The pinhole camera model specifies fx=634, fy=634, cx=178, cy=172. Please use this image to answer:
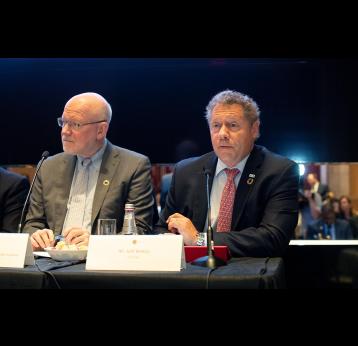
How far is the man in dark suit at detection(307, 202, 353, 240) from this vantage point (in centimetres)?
788

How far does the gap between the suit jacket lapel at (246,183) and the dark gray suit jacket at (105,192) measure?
0.51m

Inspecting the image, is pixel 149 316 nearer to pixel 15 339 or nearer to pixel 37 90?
pixel 15 339

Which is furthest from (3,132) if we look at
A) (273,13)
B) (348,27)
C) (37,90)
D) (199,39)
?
(348,27)

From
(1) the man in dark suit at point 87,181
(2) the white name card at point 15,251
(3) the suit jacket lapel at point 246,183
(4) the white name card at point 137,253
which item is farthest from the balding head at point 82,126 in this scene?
(4) the white name card at point 137,253

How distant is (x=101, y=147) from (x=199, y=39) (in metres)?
0.87

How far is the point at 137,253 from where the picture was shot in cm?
227

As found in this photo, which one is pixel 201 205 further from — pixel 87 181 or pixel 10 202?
pixel 10 202

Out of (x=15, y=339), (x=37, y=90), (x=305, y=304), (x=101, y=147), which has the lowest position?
(x=15, y=339)

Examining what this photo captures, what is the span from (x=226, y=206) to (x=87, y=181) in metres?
0.81

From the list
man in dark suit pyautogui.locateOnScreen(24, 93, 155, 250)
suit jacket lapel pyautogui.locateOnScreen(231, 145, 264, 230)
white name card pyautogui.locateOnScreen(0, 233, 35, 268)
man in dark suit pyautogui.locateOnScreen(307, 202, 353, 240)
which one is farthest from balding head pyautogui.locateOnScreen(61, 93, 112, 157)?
man in dark suit pyautogui.locateOnScreen(307, 202, 353, 240)

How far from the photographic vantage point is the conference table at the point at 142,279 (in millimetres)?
2086

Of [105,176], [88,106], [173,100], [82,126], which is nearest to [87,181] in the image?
[105,176]

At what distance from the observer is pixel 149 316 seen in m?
2.03

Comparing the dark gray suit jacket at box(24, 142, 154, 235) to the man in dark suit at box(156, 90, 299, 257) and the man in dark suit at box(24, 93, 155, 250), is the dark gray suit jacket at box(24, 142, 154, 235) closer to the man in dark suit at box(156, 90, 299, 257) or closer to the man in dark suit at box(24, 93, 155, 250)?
the man in dark suit at box(24, 93, 155, 250)
